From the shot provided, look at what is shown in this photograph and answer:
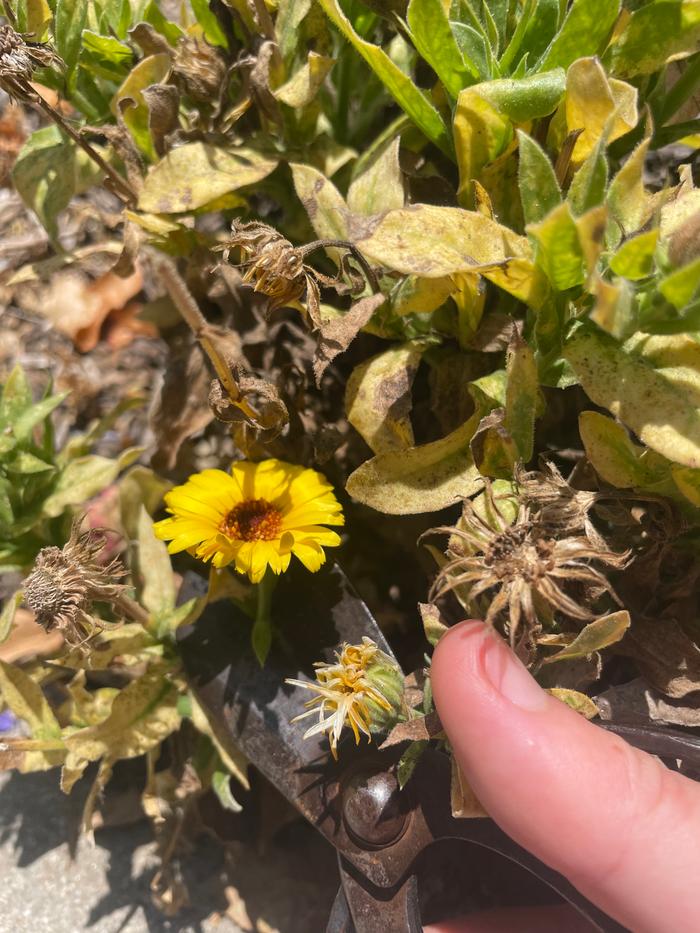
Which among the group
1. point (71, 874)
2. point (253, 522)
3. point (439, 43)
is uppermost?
point (439, 43)

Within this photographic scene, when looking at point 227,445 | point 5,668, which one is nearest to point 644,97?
point 227,445

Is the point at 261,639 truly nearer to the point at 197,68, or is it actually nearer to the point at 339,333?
the point at 339,333

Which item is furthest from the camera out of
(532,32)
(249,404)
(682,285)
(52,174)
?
(52,174)

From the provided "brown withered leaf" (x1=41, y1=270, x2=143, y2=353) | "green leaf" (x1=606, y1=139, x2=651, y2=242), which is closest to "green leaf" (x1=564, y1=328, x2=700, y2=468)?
"green leaf" (x1=606, y1=139, x2=651, y2=242)

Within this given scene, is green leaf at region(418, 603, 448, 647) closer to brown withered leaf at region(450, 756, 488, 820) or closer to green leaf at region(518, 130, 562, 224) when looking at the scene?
brown withered leaf at region(450, 756, 488, 820)

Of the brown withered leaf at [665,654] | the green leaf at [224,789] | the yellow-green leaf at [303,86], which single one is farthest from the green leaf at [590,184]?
the green leaf at [224,789]

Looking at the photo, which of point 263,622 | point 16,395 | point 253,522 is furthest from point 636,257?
point 16,395
